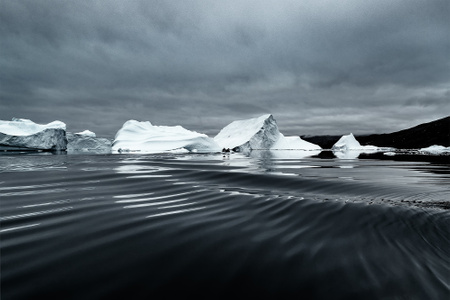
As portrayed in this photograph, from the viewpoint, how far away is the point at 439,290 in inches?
67.3

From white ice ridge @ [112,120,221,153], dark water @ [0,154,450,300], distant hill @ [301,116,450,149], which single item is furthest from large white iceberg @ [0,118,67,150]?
distant hill @ [301,116,450,149]

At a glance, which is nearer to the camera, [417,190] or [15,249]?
[15,249]

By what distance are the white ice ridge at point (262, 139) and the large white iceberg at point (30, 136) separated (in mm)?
39550

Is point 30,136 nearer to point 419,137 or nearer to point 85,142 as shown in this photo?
point 85,142

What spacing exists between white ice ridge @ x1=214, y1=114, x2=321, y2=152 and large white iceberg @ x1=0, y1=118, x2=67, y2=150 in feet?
130

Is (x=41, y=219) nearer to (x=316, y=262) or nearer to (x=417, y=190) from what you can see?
(x=316, y=262)

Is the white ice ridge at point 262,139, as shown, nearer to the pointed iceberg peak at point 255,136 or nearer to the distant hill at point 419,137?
the pointed iceberg peak at point 255,136

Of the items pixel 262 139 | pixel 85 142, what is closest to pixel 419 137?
pixel 262 139

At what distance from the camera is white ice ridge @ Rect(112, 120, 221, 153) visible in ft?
160

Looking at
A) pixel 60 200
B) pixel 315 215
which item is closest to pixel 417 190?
pixel 315 215

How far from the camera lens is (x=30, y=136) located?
46.7m

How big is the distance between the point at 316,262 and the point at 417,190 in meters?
4.78

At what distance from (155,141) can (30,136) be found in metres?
23.5

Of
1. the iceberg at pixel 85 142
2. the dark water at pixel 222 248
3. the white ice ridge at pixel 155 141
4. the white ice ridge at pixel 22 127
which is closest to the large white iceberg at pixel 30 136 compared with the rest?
the white ice ridge at pixel 22 127
